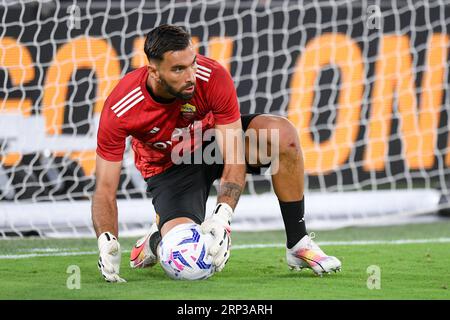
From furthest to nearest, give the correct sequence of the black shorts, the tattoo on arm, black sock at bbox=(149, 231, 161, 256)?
black sock at bbox=(149, 231, 161, 256), the black shorts, the tattoo on arm

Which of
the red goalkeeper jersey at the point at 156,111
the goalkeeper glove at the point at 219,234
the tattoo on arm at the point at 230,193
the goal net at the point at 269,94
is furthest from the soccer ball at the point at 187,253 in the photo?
the goal net at the point at 269,94

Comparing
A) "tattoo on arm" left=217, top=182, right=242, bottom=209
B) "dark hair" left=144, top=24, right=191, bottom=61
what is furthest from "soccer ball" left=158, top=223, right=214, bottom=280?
"dark hair" left=144, top=24, right=191, bottom=61

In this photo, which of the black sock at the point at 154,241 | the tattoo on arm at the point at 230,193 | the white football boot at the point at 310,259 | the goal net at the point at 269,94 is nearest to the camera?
the tattoo on arm at the point at 230,193

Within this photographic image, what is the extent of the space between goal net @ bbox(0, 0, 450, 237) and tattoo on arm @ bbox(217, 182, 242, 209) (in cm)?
251

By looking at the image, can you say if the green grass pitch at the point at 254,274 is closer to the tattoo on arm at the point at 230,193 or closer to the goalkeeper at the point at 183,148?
the goalkeeper at the point at 183,148

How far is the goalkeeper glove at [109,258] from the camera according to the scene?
4383 millimetres

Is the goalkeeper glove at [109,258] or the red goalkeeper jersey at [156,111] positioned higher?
the red goalkeeper jersey at [156,111]

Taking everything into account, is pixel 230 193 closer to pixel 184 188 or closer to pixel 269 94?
pixel 184 188

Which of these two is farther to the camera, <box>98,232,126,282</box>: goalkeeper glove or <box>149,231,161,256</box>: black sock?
<box>149,231,161,256</box>: black sock

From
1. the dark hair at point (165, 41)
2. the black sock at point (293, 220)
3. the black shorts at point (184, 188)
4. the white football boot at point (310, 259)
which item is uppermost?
the dark hair at point (165, 41)

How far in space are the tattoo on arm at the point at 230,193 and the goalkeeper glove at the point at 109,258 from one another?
0.54 m

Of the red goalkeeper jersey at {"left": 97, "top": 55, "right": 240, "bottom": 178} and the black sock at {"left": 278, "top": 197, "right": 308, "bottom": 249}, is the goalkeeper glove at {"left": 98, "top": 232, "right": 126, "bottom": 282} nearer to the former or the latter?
the red goalkeeper jersey at {"left": 97, "top": 55, "right": 240, "bottom": 178}

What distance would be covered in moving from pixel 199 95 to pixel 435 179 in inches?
159

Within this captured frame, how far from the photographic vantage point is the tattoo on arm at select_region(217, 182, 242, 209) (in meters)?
4.55
